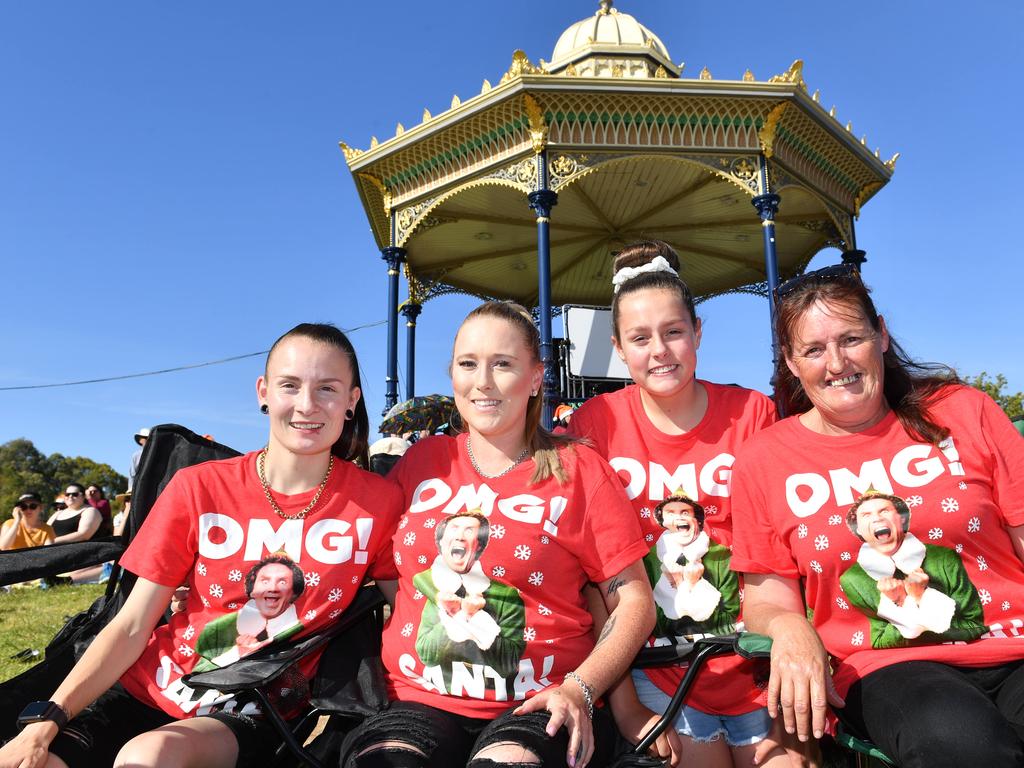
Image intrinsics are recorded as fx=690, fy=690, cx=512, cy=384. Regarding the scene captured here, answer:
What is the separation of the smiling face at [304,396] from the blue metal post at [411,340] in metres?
11.3

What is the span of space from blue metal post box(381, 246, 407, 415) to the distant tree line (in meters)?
35.3

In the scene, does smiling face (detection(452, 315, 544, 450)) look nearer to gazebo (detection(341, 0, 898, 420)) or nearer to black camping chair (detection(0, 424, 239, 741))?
black camping chair (detection(0, 424, 239, 741))

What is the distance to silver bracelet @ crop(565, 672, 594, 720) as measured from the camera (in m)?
1.67

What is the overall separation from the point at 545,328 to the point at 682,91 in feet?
12.5

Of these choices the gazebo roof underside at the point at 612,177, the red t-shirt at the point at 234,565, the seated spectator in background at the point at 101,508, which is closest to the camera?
the red t-shirt at the point at 234,565

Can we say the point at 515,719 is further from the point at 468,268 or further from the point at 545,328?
the point at 468,268

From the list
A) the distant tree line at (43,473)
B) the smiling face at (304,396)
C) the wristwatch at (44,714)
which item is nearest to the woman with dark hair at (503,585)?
the smiling face at (304,396)

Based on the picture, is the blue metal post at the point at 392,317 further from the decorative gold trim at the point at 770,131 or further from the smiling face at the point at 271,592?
the smiling face at the point at 271,592

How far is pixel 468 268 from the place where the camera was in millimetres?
14242

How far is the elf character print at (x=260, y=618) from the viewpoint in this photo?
2012 mm

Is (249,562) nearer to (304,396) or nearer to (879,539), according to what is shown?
(304,396)

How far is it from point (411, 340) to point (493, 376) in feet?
38.8

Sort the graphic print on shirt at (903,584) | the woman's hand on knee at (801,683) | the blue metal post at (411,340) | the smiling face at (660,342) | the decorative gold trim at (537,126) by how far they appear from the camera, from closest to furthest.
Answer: the woman's hand on knee at (801,683) < the graphic print on shirt at (903,584) < the smiling face at (660,342) < the decorative gold trim at (537,126) < the blue metal post at (411,340)

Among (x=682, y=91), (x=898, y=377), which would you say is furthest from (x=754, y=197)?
(x=898, y=377)
